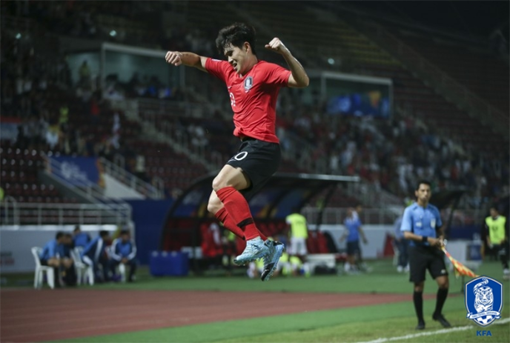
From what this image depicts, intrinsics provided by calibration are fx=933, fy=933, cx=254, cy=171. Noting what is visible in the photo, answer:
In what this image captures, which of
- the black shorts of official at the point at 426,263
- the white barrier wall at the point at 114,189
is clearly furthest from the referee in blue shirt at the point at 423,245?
the white barrier wall at the point at 114,189

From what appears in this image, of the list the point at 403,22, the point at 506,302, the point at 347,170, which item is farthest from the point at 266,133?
the point at 347,170

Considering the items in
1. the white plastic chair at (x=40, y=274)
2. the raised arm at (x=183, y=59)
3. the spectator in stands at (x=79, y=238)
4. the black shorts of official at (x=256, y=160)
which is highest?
the raised arm at (x=183, y=59)

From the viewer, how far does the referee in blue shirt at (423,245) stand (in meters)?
13.2

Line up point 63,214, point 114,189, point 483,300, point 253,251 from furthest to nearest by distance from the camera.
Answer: point 114,189 < point 63,214 < point 483,300 < point 253,251

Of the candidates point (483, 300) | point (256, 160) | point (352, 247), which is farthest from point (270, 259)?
point (352, 247)

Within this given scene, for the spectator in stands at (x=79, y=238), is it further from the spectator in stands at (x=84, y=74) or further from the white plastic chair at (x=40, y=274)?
the spectator in stands at (x=84, y=74)

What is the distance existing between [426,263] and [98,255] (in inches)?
494

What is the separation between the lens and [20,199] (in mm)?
28750

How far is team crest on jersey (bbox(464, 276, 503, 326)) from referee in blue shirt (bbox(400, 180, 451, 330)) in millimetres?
2777

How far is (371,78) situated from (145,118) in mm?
12915

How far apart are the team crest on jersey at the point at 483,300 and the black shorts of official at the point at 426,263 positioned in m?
2.88

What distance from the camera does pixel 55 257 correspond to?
2270 centimetres

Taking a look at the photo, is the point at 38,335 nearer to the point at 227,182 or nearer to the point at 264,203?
the point at 227,182

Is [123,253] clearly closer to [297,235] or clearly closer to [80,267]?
[80,267]
